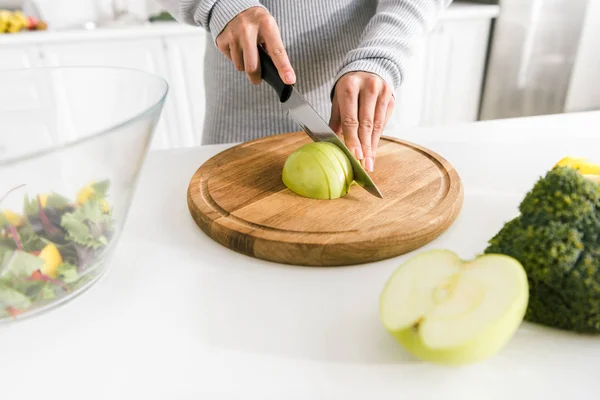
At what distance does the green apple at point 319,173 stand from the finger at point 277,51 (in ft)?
0.47

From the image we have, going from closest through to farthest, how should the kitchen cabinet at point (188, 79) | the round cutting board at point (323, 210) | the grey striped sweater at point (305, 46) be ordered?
1. the round cutting board at point (323, 210)
2. the grey striped sweater at point (305, 46)
3. the kitchen cabinet at point (188, 79)

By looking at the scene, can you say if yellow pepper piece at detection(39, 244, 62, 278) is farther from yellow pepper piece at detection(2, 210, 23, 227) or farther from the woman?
the woman

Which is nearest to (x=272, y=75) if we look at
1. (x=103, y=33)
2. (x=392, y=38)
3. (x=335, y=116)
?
(x=335, y=116)

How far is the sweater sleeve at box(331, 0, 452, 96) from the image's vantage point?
0.97 m

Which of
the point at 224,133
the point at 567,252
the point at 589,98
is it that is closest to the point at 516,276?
the point at 567,252

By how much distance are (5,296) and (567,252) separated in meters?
0.61

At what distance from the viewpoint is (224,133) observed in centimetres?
131

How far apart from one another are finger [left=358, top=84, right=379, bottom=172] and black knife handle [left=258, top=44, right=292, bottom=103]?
15 centimetres

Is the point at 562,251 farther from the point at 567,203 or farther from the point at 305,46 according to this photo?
the point at 305,46

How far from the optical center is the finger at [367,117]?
2.91 feet

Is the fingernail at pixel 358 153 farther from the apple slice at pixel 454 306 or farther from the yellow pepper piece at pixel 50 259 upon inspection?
the yellow pepper piece at pixel 50 259

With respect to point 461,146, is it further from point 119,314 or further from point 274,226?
point 119,314

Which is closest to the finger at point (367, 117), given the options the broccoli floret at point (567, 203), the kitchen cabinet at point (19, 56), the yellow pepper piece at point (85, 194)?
the broccoli floret at point (567, 203)

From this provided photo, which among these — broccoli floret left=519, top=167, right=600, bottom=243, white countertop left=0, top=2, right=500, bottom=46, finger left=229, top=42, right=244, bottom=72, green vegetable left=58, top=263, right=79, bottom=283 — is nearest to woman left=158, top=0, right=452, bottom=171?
finger left=229, top=42, right=244, bottom=72
